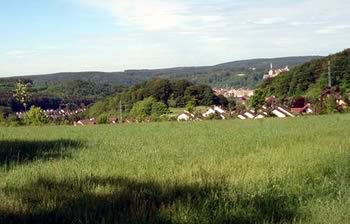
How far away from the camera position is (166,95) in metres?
86.6

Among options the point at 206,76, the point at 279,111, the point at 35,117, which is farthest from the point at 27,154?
the point at 206,76

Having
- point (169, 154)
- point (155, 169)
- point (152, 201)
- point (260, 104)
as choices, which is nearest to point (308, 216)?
point (152, 201)

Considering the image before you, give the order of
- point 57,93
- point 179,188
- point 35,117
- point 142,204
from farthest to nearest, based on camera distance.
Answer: point 57,93
point 35,117
point 179,188
point 142,204

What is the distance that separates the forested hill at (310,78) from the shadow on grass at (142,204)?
63.0 metres

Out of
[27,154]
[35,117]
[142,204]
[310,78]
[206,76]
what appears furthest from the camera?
[206,76]

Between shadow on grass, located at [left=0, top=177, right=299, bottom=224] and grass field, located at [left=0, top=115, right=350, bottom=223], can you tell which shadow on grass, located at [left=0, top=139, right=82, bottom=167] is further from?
shadow on grass, located at [left=0, top=177, right=299, bottom=224]

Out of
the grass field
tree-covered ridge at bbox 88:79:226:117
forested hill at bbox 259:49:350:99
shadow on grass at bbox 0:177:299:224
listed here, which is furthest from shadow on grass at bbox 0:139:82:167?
tree-covered ridge at bbox 88:79:226:117

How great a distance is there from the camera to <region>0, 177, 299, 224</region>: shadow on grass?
17.1ft

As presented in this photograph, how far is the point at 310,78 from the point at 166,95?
929 inches

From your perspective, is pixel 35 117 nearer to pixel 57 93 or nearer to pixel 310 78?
pixel 310 78

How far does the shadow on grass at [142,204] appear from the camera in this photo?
5.21 metres

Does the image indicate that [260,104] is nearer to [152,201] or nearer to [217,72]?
[152,201]

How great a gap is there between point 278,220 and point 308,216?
0.40 meters

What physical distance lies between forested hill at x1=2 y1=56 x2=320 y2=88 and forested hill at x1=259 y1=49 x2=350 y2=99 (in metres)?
53.5
